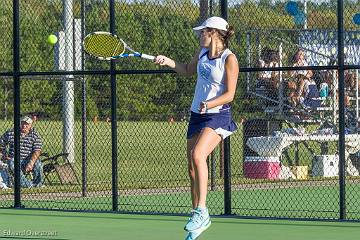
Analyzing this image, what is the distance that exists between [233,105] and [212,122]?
1183cm

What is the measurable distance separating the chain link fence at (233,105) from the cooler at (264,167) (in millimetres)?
14

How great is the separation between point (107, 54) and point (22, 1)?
10.1 m

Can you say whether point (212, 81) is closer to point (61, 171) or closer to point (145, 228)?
point (145, 228)

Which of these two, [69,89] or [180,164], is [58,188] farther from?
[180,164]

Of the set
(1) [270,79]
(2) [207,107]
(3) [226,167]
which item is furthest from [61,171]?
(2) [207,107]

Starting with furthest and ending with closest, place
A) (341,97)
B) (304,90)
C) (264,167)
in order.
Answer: (304,90), (264,167), (341,97)

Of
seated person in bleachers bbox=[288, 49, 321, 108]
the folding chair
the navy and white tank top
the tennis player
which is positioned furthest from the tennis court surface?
seated person in bleachers bbox=[288, 49, 321, 108]

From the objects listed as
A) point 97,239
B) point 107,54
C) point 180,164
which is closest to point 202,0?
point 107,54

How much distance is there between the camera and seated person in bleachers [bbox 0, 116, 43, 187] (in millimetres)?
17594

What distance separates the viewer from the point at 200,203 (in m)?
10.7

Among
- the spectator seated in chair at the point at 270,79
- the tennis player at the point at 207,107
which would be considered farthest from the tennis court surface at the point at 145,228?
the spectator seated in chair at the point at 270,79

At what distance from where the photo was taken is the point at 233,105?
2272 cm

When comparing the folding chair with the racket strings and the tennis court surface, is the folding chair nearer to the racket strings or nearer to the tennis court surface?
the tennis court surface

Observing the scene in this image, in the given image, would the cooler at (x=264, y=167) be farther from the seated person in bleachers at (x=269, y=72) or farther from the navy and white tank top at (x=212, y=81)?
the navy and white tank top at (x=212, y=81)
